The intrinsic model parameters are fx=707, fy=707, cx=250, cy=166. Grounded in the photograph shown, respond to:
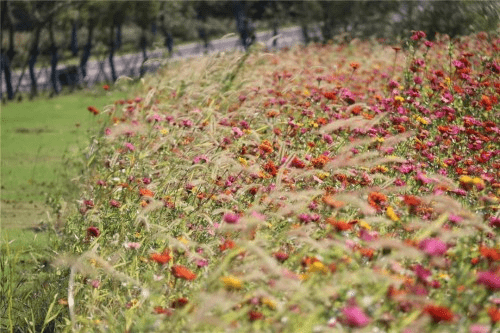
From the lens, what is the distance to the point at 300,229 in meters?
2.80

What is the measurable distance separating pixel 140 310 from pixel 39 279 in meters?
2.45

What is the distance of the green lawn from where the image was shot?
767 centimetres

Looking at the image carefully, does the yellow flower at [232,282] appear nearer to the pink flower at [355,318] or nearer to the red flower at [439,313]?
the pink flower at [355,318]

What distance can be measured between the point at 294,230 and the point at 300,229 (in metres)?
0.13

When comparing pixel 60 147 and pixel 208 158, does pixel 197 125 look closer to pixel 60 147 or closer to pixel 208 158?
pixel 208 158

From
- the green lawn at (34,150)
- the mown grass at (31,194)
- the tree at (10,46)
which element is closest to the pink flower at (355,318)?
the mown grass at (31,194)

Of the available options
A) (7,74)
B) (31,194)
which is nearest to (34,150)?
(31,194)

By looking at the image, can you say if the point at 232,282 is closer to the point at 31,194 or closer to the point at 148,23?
the point at 31,194

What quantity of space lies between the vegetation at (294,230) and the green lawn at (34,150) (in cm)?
124

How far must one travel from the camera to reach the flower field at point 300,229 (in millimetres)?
2383

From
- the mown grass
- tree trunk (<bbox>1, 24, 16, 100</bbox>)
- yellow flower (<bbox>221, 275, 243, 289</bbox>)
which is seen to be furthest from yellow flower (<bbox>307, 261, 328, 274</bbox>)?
tree trunk (<bbox>1, 24, 16, 100</bbox>)

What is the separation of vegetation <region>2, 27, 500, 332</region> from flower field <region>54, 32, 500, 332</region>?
0.04 feet

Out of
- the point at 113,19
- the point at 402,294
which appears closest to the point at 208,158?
the point at 402,294

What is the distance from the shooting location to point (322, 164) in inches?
150
